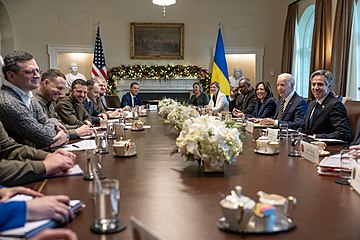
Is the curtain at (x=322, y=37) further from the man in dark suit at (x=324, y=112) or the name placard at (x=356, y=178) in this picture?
the name placard at (x=356, y=178)

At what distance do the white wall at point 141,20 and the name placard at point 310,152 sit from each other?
7.48 m

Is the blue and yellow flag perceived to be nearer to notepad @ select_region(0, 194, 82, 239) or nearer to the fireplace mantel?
the fireplace mantel

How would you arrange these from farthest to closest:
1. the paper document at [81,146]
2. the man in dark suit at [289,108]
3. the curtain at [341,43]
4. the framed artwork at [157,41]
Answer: the framed artwork at [157,41] → the curtain at [341,43] → the man in dark suit at [289,108] → the paper document at [81,146]

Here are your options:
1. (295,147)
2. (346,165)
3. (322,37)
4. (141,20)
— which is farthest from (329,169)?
(141,20)

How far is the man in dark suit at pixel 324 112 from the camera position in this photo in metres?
3.12

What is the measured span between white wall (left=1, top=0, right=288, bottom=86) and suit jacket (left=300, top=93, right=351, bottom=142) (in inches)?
250

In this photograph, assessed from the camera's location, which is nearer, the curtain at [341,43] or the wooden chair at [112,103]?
the curtain at [341,43]

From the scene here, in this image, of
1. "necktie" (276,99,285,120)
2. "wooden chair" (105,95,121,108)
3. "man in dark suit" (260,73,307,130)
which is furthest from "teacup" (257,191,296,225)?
"wooden chair" (105,95,121,108)

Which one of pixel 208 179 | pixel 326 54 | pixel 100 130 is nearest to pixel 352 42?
pixel 326 54

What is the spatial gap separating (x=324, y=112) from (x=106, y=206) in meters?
2.57

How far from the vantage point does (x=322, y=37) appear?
710cm

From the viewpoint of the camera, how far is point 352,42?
21.0ft

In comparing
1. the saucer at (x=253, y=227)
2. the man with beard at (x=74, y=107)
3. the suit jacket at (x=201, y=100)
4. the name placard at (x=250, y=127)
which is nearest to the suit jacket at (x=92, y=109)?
the man with beard at (x=74, y=107)

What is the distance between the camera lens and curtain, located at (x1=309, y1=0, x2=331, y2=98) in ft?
22.8
